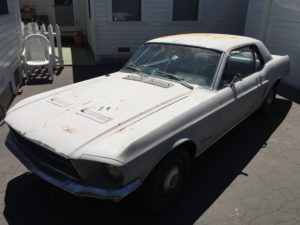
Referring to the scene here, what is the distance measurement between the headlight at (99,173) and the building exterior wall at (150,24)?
25.2 feet

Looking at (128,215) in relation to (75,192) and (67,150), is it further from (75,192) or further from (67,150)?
(67,150)

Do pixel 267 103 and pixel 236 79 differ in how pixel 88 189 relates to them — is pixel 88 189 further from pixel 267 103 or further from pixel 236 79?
pixel 267 103

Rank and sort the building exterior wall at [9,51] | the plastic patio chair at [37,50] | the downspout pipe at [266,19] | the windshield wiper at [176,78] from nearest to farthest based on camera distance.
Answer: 1. the windshield wiper at [176,78]
2. the building exterior wall at [9,51]
3. the plastic patio chair at [37,50]
4. the downspout pipe at [266,19]

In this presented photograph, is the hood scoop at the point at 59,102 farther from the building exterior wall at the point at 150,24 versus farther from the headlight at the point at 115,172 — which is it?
the building exterior wall at the point at 150,24

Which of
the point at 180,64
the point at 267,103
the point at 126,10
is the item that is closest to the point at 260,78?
the point at 267,103

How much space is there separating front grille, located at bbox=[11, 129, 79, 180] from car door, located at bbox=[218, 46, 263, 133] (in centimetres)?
194

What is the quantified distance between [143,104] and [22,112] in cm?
128

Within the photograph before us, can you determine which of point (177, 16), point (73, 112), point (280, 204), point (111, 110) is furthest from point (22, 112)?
point (177, 16)

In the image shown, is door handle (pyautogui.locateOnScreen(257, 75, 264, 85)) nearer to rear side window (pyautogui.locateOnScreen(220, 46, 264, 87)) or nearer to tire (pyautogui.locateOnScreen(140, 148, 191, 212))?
rear side window (pyautogui.locateOnScreen(220, 46, 264, 87))

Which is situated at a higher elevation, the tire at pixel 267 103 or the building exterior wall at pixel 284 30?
the building exterior wall at pixel 284 30

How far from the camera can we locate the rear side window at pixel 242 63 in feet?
12.7

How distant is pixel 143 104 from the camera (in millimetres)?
3105

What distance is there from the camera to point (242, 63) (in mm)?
4398

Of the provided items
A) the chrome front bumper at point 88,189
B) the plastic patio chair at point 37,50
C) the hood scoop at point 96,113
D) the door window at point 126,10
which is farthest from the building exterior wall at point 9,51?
the chrome front bumper at point 88,189
